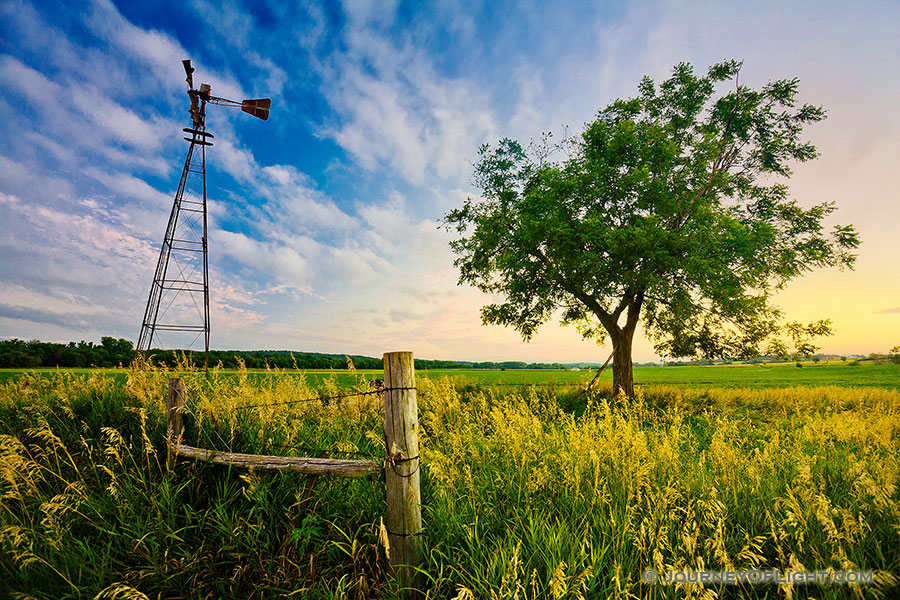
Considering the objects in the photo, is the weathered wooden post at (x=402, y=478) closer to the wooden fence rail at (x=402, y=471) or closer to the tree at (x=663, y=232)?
the wooden fence rail at (x=402, y=471)

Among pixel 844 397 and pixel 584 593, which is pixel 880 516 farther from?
pixel 844 397

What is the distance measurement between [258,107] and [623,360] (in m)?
18.1

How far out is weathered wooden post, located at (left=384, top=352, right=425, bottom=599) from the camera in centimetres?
306

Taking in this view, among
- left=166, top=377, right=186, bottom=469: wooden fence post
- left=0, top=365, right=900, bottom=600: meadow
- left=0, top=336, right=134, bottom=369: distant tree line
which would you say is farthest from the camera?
left=0, top=336, right=134, bottom=369: distant tree line

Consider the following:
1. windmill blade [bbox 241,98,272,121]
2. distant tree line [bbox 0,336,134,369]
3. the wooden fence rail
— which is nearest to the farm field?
distant tree line [bbox 0,336,134,369]

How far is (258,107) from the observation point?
48.5 ft

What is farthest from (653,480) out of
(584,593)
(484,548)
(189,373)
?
(189,373)

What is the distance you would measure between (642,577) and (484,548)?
124cm

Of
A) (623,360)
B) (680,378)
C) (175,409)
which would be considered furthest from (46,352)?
(680,378)

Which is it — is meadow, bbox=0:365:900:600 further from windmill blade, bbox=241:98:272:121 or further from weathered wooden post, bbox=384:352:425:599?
windmill blade, bbox=241:98:272:121

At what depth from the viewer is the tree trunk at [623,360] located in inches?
588

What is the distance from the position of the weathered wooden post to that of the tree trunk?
13.5 metres

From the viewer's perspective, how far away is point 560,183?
13.8 meters

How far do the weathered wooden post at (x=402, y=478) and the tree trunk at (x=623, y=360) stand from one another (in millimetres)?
13528
